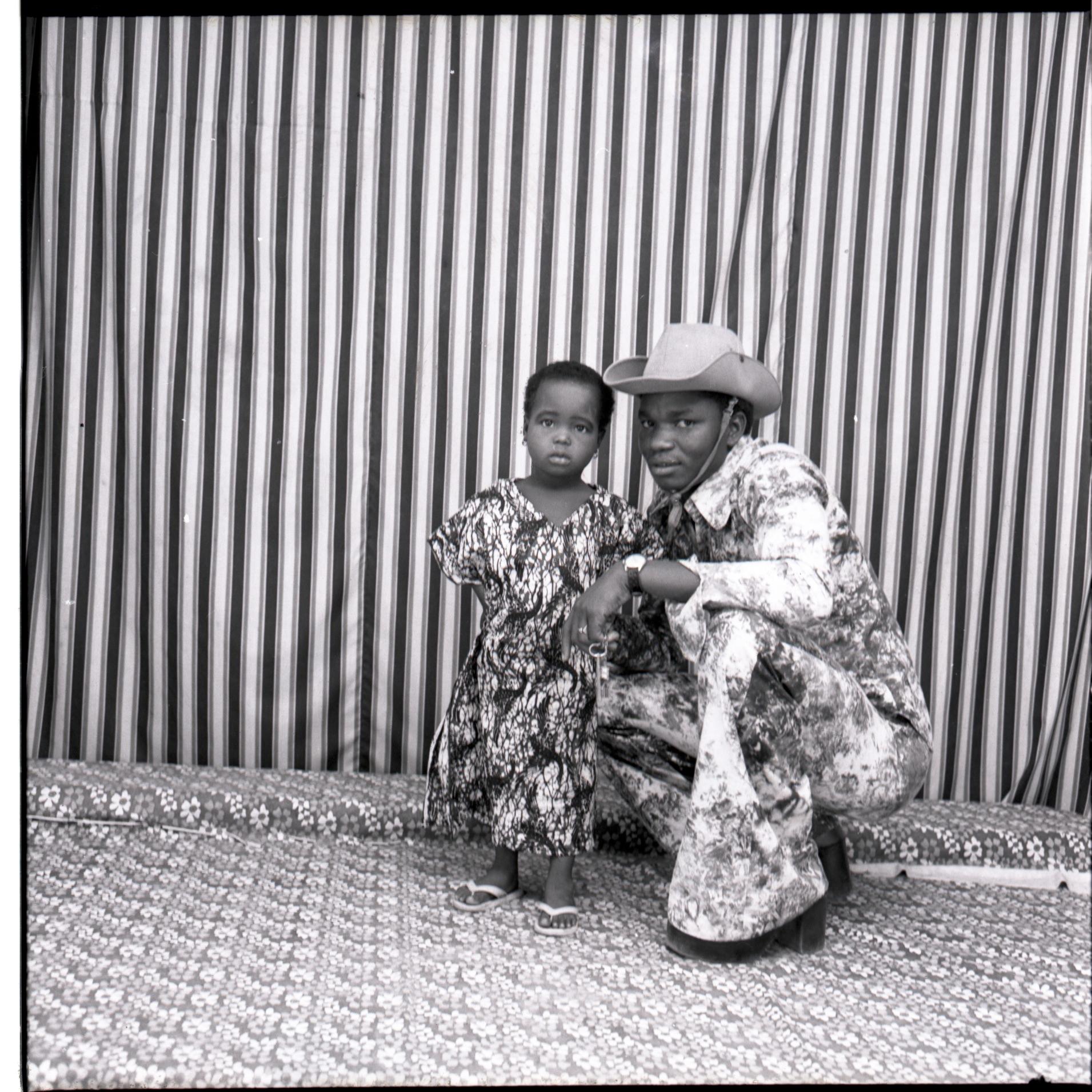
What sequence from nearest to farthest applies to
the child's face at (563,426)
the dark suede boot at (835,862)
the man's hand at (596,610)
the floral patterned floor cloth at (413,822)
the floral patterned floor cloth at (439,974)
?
1. the floral patterned floor cloth at (439,974)
2. the man's hand at (596,610)
3. the child's face at (563,426)
4. the dark suede boot at (835,862)
5. the floral patterned floor cloth at (413,822)

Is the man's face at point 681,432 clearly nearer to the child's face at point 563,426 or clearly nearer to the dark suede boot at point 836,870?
the child's face at point 563,426

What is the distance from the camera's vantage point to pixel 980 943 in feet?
8.42

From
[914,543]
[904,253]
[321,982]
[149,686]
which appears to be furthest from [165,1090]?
[904,253]

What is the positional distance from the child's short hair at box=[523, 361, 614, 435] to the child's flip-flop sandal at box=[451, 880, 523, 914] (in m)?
1.11

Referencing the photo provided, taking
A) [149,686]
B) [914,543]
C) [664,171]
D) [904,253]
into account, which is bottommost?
[149,686]

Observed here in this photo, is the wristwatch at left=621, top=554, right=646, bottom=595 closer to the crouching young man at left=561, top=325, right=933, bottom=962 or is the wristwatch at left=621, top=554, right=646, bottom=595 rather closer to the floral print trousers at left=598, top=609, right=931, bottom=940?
the crouching young man at left=561, top=325, right=933, bottom=962

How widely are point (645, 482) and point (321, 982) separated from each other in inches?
73.6

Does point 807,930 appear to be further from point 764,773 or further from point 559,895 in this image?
point 559,895

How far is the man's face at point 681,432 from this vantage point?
2.62 m

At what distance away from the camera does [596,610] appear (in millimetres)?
2424

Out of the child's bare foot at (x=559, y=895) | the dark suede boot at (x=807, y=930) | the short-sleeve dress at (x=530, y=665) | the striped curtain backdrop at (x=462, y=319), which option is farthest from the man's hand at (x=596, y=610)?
the striped curtain backdrop at (x=462, y=319)

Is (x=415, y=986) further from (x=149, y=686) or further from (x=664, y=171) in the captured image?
(x=664, y=171)

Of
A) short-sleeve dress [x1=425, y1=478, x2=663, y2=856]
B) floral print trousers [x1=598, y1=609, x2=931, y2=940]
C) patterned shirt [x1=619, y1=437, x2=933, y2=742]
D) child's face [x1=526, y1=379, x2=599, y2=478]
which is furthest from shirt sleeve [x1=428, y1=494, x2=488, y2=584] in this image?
floral print trousers [x1=598, y1=609, x2=931, y2=940]

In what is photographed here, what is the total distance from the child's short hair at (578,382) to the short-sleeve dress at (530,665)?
0.62 feet
